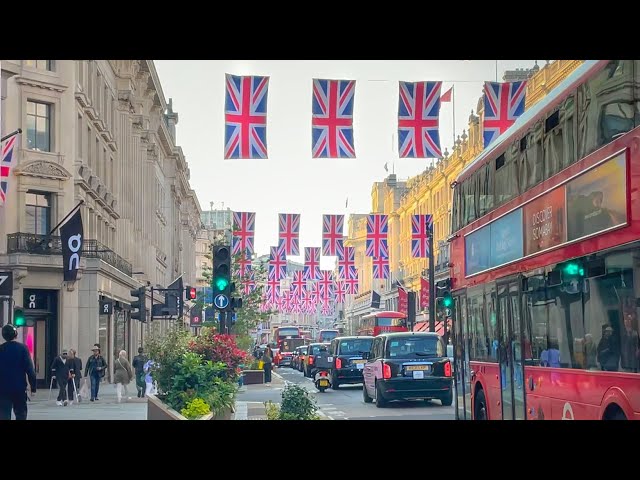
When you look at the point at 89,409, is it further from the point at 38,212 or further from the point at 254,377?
the point at 254,377

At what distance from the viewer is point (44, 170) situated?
1747 inches

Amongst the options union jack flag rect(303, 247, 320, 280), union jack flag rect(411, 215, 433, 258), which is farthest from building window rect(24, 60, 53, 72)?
union jack flag rect(303, 247, 320, 280)

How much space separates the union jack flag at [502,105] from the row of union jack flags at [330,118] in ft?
6.19

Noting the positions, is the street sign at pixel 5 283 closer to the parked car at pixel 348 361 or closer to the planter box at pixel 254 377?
the parked car at pixel 348 361

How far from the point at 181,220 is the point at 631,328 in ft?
351

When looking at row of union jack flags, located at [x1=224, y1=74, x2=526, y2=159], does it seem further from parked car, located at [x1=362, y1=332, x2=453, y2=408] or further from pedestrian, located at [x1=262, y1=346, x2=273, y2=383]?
pedestrian, located at [x1=262, y1=346, x2=273, y2=383]

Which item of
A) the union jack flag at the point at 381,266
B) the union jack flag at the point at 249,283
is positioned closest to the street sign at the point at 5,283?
the union jack flag at the point at 381,266

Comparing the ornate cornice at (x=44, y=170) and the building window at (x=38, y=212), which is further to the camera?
the building window at (x=38, y=212)

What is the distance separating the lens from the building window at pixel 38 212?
44250mm

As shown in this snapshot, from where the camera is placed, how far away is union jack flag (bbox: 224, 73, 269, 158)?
24844 millimetres

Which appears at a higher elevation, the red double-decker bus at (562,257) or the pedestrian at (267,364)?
the red double-decker bus at (562,257)
